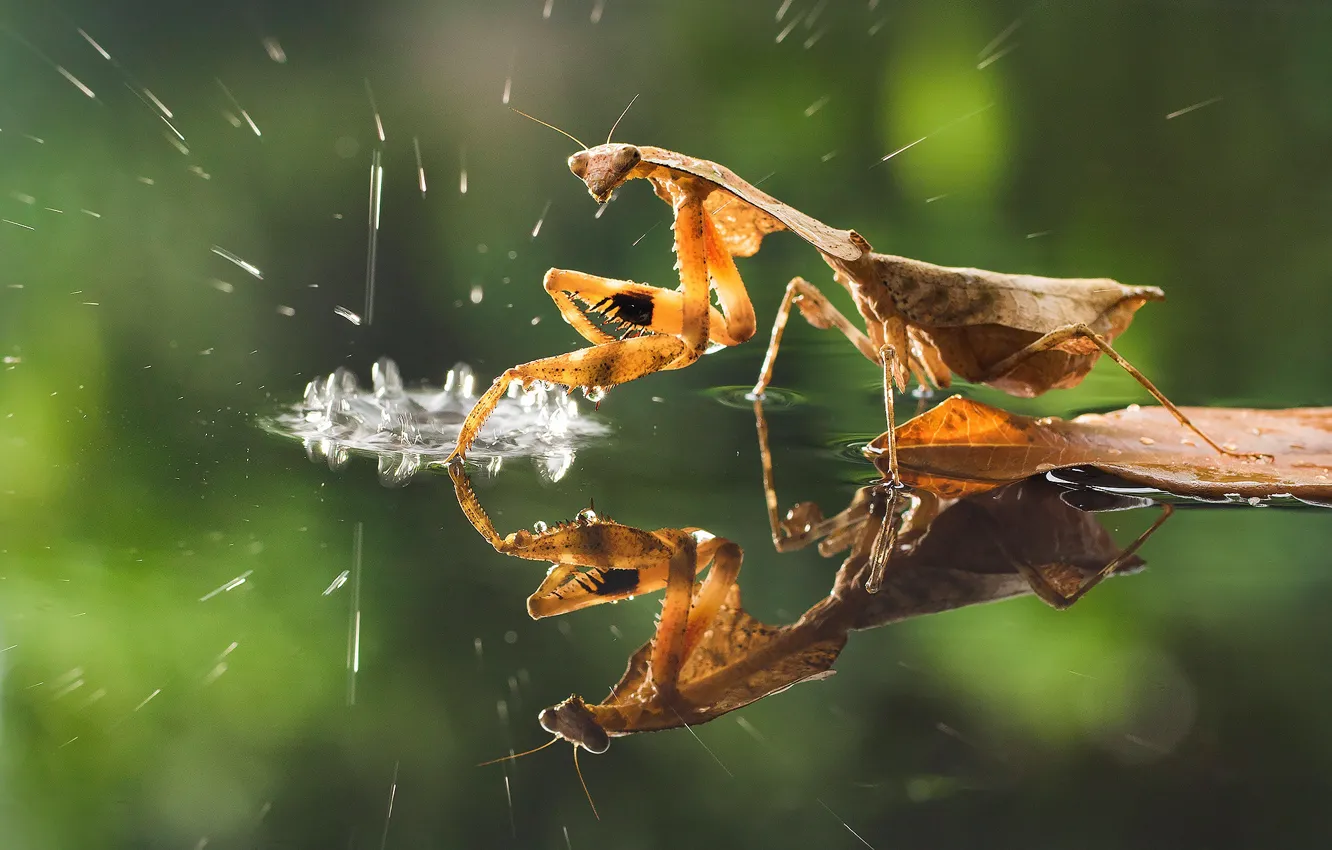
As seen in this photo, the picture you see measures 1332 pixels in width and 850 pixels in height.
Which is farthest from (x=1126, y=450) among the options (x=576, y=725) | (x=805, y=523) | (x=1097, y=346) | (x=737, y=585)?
(x=576, y=725)

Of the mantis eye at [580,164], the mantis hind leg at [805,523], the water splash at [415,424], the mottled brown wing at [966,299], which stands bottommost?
the water splash at [415,424]

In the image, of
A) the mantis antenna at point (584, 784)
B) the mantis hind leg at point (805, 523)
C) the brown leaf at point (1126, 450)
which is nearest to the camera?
the mantis antenna at point (584, 784)

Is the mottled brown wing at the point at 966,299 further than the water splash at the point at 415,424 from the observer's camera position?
Yes

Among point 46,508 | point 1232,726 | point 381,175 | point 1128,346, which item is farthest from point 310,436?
point 1128,346

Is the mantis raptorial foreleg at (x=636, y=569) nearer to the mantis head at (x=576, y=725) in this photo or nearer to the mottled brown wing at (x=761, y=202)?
the mantis head at (x=576, y=725)

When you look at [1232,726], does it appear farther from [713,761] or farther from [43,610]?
[43,610]

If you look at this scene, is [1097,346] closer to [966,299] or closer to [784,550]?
[966,299]

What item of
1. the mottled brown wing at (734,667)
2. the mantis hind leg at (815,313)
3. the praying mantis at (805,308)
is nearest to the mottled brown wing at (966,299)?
the praying mantis at (805,308)
